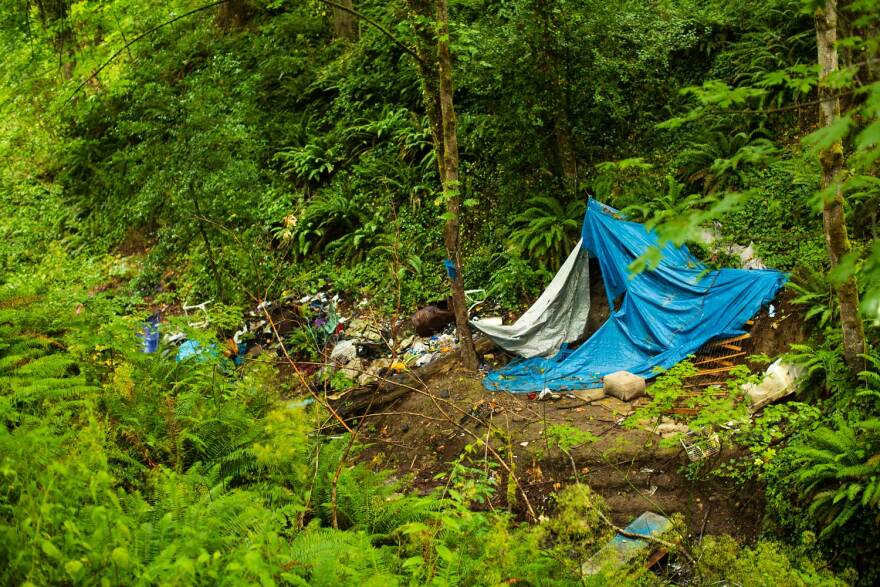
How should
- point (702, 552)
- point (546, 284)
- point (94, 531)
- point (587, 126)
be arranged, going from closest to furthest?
1. point (94, 531)
2. point (702, 552)
3. point (546, 284)
4. point (587, 126)

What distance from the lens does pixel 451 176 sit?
23.6 feet

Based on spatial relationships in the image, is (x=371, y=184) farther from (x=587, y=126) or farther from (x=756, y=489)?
(x=756, y=489)

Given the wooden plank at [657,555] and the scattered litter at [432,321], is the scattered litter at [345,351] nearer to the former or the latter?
the scattered litter at [432,321]

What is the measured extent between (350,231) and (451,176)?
4.57 m

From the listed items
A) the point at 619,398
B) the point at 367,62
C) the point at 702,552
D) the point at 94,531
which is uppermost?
the point at 367,62

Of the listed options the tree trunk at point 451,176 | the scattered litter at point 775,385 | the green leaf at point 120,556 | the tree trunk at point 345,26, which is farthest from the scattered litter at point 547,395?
the tree trunk at point 345,26

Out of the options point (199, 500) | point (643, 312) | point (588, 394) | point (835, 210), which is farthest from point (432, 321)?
point (199, 500)

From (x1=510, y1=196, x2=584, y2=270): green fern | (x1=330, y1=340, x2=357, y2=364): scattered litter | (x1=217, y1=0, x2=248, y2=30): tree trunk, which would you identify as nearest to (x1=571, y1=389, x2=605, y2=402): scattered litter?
(x1=510, y1=196, x2=584, y2=270): green fern

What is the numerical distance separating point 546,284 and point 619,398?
239cm

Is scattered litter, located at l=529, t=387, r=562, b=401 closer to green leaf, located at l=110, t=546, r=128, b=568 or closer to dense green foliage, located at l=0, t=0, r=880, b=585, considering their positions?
dense green foliage, located at l=0, t=0, r=880, b=585

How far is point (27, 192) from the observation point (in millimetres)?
14562

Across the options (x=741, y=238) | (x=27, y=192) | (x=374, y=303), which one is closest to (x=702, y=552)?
(x=741, y=238)

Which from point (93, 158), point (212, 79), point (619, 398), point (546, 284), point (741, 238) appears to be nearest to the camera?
point (619, 398)

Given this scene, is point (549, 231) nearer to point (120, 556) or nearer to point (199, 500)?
point (199, 500)
